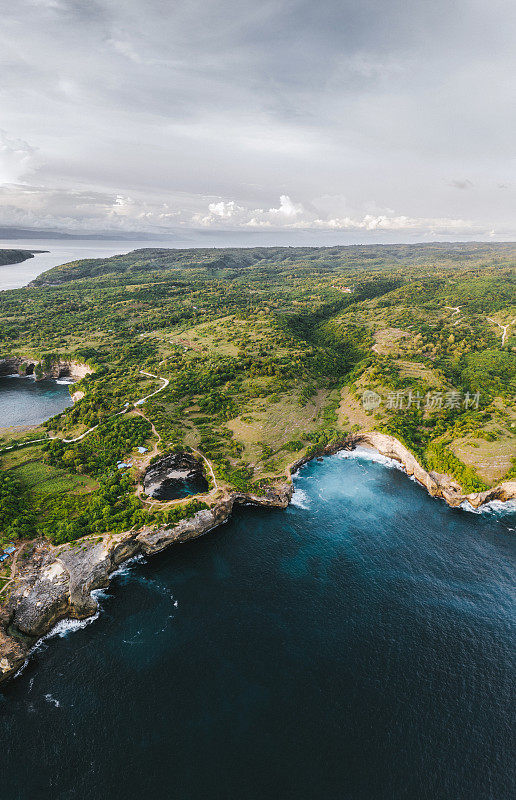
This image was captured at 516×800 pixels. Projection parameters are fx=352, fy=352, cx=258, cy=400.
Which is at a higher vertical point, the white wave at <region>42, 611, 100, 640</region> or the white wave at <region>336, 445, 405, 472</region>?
the white wave at <region>336, 445, 405, 472</region>

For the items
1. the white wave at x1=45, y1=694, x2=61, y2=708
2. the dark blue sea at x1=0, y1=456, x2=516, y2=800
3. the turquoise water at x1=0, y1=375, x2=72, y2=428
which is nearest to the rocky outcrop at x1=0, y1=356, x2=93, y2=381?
the turquoise water at x1=0, y1=375, x2=72, y2=428

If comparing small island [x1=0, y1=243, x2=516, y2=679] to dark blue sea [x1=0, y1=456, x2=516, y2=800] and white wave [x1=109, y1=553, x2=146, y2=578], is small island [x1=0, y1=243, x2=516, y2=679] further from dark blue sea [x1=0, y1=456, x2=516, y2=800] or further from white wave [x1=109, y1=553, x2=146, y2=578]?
dark blue sea [x1=0, y1=456, x2=516, y2=800]

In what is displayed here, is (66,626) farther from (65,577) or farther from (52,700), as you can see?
(52,700)

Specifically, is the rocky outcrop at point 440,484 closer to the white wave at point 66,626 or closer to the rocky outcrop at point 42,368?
the white wave at point 66,626

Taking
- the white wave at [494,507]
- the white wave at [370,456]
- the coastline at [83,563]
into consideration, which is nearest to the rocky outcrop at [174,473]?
the coastline at [83,563]

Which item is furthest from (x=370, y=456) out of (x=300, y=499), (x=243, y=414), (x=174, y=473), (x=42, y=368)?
(x=42, y=368)

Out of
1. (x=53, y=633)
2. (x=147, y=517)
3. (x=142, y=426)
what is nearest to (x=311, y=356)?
(x=142, y=426)

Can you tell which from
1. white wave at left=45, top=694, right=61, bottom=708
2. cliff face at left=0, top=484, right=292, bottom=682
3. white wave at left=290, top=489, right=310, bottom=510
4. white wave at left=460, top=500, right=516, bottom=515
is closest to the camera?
white wave at left=45, top=694, right=61, bottom=708
